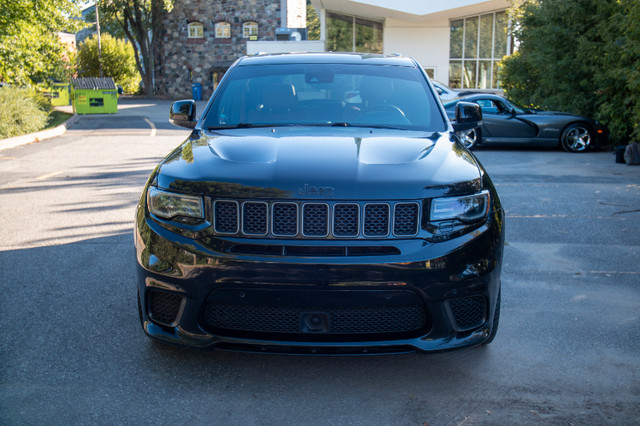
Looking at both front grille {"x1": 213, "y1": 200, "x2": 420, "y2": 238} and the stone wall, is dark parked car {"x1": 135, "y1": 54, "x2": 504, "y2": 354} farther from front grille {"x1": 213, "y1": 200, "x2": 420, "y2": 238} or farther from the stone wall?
the stone wall

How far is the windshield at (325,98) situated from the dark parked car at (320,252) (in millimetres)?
913

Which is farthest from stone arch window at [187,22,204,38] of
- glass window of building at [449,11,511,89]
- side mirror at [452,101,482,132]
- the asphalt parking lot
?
side mirror at [452,101,482,132]

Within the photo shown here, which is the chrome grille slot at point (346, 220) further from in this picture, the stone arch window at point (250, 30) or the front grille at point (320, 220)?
the stone arch window at point (250, 30)

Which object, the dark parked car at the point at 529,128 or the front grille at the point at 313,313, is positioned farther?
the dark parked car at the point at 529,128

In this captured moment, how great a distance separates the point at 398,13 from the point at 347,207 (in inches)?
1240

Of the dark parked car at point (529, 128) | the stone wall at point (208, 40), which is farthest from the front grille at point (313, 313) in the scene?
the stone wall at point (208, 40)

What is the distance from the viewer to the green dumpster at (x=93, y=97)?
96.5 ft

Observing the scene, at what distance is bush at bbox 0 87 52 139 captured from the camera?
56.9 feet

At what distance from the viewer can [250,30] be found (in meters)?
48.2

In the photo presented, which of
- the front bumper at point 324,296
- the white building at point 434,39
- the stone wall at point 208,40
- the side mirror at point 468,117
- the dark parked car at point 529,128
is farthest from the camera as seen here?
the stone wall at point 208,40

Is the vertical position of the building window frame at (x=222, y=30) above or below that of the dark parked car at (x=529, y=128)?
above

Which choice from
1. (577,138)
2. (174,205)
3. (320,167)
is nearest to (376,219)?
(320,167)

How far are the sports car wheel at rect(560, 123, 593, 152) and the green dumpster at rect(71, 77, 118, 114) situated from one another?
20243mm

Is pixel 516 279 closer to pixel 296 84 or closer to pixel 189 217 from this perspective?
pixel 296 84
